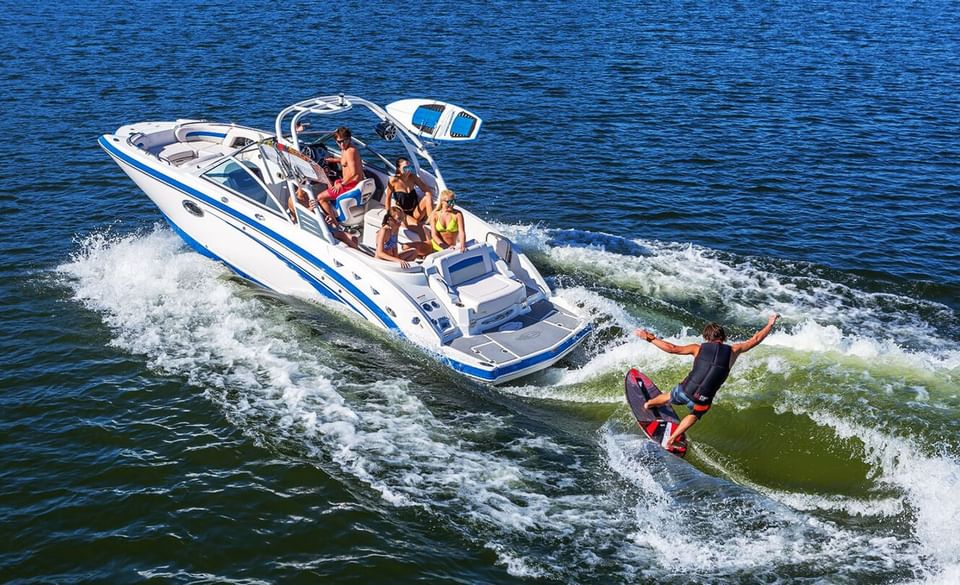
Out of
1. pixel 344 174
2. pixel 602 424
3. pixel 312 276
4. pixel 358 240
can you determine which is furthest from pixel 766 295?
pixel 312 276

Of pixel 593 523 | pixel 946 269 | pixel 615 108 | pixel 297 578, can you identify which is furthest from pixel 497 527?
pixel 615 108

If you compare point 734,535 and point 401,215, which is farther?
point 401,215

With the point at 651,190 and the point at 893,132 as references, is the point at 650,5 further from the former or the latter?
the point at 651,190

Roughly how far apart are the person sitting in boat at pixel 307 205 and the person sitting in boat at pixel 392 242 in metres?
0.56

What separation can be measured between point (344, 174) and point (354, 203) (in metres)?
0.50

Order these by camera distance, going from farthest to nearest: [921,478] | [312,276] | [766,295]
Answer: [766,295]
[312,276]
[921,478]

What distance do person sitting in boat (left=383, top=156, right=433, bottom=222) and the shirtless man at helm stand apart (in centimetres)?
487

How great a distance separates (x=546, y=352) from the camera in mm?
11883

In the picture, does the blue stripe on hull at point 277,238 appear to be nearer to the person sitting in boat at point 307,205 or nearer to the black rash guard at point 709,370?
the person sitting in boat at point 307,205

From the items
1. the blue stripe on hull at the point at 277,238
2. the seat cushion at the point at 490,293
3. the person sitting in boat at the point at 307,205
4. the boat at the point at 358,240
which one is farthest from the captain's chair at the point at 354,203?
the seat cushion at the point at 490,293

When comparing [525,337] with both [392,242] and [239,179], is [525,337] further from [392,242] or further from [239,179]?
[239,179]

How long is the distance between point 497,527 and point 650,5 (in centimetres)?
3072

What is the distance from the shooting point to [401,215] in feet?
44.8

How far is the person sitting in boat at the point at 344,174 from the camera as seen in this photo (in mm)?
13711
